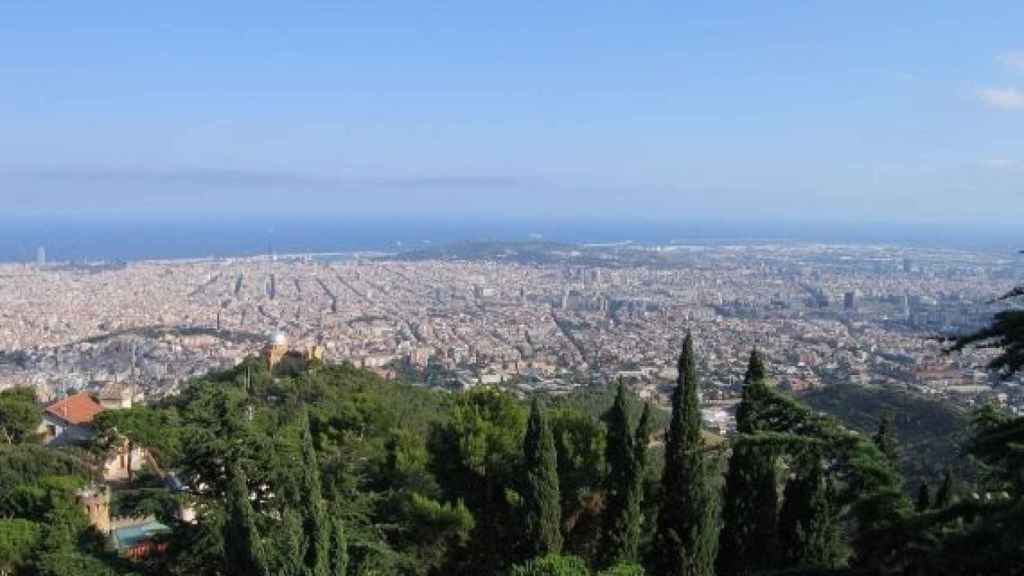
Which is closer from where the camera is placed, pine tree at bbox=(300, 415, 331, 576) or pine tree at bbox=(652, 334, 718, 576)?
pine tree at bbox=(300, 415, 331, 576)

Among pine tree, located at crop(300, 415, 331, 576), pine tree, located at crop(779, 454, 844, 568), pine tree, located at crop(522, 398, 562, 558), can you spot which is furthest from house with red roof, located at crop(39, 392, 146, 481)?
pine tree, located at crop(779, 454, 844, 568)

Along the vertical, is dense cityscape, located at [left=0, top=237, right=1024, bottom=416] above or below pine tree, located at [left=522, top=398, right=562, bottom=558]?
below

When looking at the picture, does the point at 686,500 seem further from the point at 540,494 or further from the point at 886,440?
the point at 886,440

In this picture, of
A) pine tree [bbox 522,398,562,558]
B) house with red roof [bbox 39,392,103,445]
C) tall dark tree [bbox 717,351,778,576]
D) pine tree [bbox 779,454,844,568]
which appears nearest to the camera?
pine tree [bbox 779,454,844,568]

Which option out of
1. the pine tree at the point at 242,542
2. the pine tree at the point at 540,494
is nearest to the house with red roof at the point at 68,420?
the pine tree at the point at 540,494

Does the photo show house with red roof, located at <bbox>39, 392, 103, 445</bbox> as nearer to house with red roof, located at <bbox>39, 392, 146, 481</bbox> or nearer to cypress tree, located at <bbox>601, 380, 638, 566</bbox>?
house with red roof, located at <bbox>39, 392, 146, 481</bbox>

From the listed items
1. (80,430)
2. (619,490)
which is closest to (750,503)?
(619,490)

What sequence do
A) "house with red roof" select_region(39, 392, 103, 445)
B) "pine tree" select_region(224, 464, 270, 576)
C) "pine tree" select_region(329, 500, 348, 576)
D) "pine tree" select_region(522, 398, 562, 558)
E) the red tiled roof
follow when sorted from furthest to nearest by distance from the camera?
the red tiled roof → "house with red roof" select_region(39, 392, 103, 445) → "pine tree" select_region(522, 398, 562, 558) → "pine tree" select_region(224, 464, 270, 576) → "pine tree" select_region(329, 500, 348, 576)
